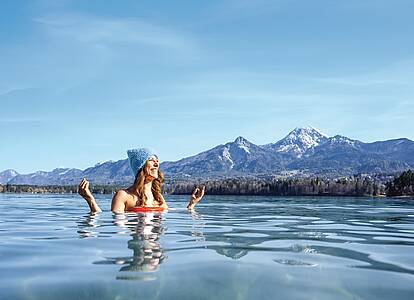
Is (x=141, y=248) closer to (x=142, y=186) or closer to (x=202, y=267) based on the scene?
(x=202, y=267)

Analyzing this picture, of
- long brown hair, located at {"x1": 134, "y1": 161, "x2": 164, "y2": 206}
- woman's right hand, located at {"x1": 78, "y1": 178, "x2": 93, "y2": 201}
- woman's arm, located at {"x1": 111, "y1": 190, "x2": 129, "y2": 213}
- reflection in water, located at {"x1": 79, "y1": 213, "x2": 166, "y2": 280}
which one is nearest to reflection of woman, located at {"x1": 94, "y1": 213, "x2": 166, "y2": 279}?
reflection in water, located at {"x1": 79, "y1": 213, "x2": 166, "y2": 280}

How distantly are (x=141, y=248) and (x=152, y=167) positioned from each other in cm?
755

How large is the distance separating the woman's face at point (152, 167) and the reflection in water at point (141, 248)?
2320mm

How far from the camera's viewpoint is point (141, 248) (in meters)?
7.49

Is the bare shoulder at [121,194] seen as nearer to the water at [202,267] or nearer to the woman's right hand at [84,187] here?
the woman's right hand at [84,187]

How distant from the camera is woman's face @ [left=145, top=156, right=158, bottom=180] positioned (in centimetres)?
1491

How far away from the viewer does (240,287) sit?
5.00m

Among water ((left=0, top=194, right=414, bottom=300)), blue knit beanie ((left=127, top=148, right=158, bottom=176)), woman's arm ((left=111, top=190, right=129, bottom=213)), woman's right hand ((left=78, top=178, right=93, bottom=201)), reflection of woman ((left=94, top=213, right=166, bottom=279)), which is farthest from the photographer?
blue knit beanie ((left=127, top=148, right=158, bottom=176))

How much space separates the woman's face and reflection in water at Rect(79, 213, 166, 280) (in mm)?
2320

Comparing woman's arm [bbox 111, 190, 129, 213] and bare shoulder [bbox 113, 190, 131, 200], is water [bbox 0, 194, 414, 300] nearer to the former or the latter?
woman's arm [bbox 111, 190, 129, 213]

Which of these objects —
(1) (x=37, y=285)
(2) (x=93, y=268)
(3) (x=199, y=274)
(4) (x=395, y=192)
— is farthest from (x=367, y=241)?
(4) (x=395, y=192)

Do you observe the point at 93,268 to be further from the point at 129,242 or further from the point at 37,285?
the point at 129,242

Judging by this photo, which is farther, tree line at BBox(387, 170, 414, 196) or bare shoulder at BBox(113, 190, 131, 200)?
tree line at BBox(387, 170, 414, 196)

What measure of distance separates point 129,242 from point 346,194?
185224 mm
